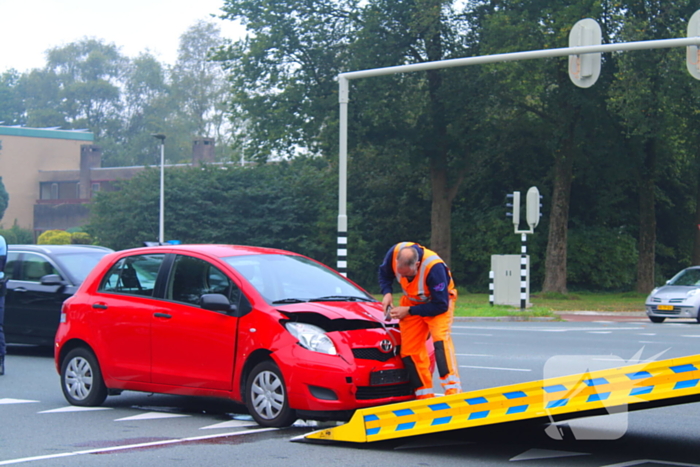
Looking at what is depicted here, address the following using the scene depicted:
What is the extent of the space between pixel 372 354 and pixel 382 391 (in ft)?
1.07

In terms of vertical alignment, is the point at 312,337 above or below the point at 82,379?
above

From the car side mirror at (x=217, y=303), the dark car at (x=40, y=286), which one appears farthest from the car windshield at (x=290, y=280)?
the dark car at (x=40, y=286)

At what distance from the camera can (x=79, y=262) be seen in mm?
13773

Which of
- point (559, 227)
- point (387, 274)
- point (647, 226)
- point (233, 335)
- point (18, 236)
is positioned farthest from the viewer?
point (18, 236)

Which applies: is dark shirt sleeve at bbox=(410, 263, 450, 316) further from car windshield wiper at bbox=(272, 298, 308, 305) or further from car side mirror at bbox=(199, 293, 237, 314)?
car side mirror at bbox=(199, 293, 237, 314)

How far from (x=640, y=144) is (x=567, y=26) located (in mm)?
6658

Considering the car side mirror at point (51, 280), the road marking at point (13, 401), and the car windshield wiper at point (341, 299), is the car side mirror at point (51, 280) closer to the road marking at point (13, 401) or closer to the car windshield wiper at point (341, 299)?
the road marking at point (13, 401)

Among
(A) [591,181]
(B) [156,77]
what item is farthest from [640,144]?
(B) [156,77]

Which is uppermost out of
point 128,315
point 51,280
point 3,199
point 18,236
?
point 3,199

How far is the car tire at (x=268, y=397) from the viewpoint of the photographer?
7.73m

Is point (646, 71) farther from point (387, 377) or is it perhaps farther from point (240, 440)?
point (240, 440)

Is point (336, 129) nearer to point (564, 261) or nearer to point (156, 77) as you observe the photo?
point (564, 261)

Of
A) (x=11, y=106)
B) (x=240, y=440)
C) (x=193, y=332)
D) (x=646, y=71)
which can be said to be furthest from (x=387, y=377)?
(x=11, y=106)

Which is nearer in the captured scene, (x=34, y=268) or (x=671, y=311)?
(x=34, y=268)
